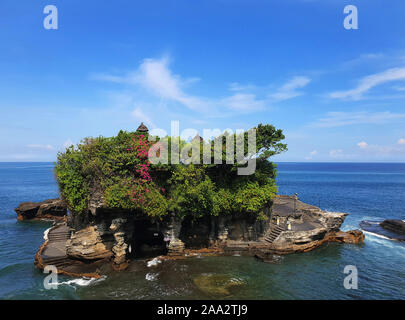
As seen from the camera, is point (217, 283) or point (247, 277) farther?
point (247, 277)

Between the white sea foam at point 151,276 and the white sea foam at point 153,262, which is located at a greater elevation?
the white sea foam at point 153,262

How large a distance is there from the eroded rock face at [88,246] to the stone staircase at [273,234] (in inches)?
729

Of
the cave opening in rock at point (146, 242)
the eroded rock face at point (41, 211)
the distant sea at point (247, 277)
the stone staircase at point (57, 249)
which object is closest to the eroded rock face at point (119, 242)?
the distant sea at point (247, 277)

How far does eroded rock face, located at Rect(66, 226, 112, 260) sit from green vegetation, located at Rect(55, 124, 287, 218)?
2621 mm

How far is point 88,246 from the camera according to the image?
24.4m

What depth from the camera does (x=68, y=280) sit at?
2139 centimetres

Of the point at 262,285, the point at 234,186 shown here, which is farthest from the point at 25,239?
the point at 262,285

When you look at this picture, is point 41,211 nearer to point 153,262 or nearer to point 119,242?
point 119,242

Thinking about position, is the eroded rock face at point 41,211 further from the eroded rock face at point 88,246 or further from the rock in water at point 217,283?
the rock in water at point 217,283

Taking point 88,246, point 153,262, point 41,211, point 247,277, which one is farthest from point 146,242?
point 41,211

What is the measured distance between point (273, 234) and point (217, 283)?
1150 cm

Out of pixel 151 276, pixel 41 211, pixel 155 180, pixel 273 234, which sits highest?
pixel 155 180

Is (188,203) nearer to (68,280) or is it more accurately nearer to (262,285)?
(262,285)

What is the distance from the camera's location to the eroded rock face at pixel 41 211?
148 feet
